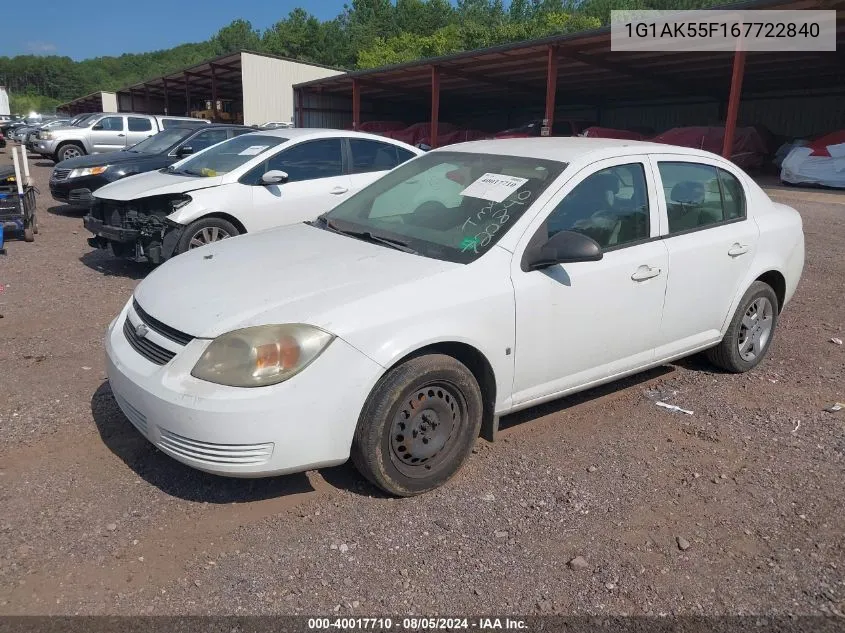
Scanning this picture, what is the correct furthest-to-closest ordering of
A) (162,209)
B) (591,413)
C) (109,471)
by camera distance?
(162,209)
(591,413)
(109,471)

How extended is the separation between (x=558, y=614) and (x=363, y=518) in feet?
3.16

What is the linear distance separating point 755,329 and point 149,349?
4.14 meters

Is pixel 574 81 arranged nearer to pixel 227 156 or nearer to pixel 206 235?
pixel 227 156

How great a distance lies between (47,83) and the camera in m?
137

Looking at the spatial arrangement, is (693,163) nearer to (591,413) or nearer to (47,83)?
(591,413)

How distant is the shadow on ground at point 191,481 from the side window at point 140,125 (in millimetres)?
18513

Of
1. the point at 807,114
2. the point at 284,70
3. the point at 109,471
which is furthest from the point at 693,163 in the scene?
the point at 284,70

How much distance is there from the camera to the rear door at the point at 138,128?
19.8 meters

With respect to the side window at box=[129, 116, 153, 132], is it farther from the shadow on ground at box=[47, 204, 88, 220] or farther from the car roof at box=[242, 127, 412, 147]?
the car roof at box=[242, 127, 412, 147]

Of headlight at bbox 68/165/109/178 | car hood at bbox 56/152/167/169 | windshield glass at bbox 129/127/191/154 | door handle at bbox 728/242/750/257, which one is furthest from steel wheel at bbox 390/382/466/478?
headlight at bbox 68/165/109/178

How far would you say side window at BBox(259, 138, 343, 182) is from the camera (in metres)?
7.44

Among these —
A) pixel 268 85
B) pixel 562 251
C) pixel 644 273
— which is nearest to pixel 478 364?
pixel 562 251

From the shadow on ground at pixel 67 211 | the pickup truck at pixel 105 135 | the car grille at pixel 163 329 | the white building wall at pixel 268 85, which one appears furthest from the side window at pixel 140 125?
the car grille at pixel 163 329

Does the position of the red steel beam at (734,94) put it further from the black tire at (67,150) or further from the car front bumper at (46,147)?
the car front bumper at (46,147)
